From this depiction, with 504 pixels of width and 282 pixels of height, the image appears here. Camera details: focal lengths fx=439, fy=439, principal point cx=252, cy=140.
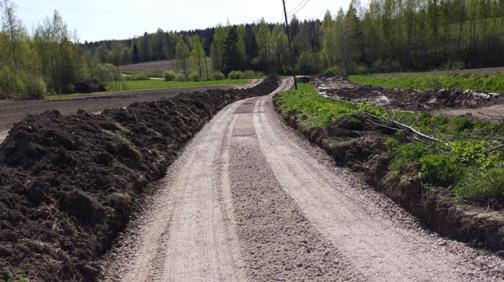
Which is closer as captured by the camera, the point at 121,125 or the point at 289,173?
the point at 289,173

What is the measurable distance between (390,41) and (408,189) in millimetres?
86124

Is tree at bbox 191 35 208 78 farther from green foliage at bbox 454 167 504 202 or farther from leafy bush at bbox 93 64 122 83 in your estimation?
green foliage at bbox 454 167 504 202

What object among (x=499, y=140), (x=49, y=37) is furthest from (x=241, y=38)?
(x=499, y=140)

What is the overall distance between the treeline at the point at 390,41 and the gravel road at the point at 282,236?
5420 centimetres

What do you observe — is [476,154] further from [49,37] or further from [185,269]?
[49,37]

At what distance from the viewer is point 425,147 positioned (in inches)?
383

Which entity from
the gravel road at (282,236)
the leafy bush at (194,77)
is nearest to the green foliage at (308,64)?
the leafy bush at (194,77)

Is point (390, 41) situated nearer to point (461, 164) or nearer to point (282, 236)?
point (461, 164)

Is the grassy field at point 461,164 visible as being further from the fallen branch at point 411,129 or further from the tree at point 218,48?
the tree at point 218,48

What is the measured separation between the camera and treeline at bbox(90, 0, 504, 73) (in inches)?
3073

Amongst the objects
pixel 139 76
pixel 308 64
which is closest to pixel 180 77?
pixel 139 76

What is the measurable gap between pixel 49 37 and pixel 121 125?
218ft

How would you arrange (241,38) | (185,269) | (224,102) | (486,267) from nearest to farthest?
(486,267) < (185,269) < (224,102) < (241,38)

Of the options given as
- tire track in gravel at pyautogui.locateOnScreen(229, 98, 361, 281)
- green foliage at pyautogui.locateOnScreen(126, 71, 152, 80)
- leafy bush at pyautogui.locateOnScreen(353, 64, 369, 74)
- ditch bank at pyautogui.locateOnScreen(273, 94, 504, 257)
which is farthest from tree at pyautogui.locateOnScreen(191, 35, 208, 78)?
tire track in gravel at pyautogui.locateOnScreen(229, 98, 361, 281)
